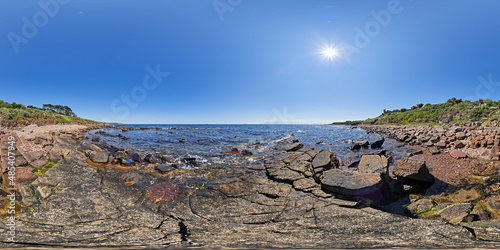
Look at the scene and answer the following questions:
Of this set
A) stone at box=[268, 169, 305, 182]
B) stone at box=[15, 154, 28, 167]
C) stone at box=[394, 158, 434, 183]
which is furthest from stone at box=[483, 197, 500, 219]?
stone at box=[15, 154, 28, 167]

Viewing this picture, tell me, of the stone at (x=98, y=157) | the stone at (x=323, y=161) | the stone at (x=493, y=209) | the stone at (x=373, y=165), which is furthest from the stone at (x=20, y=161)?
the stone at (x=493, y=209)

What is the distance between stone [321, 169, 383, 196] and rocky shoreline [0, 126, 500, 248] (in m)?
0.04

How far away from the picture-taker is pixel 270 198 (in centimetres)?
695

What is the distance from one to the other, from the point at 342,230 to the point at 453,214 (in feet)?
13.1

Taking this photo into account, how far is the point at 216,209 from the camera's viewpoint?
235 inches

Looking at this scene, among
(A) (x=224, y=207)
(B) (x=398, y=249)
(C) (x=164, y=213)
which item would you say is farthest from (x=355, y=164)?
(C) (x=164, y=213)

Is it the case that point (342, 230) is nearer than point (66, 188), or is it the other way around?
point (342, 230)

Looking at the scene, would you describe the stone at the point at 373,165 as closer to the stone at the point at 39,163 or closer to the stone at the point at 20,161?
the stone at the point at 39,163

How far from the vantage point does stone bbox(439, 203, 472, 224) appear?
503cm

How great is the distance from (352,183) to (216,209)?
17.8 feet

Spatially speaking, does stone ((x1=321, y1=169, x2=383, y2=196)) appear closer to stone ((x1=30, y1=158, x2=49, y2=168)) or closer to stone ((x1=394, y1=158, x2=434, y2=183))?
stone ((x1=394, y1=158, x2=434, y2=183))

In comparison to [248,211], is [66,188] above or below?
above

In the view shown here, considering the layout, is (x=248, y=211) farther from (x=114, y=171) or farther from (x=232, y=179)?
(x=114, y=171)

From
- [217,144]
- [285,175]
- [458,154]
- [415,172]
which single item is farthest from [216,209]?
[217,144]
